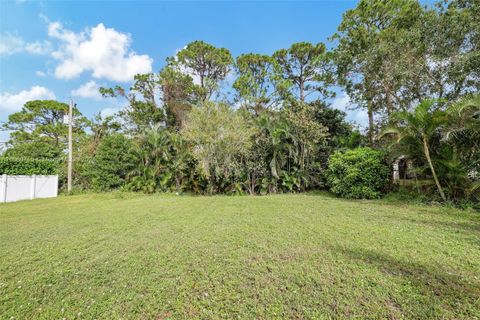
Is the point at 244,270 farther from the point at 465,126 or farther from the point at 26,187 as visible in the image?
the point at 26,187

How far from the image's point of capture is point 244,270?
108 inches

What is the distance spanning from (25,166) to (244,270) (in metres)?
14.1

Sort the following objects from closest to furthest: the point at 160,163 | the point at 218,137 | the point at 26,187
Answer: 1. the point at 218,137
2. the point at 26,187
3. the point at 160,163

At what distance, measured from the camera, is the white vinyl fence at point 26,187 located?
32.7ft

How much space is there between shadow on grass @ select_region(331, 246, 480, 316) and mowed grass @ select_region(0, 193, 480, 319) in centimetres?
1

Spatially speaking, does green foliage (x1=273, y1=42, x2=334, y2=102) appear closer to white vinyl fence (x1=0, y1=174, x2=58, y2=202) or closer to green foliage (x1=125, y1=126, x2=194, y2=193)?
green foliage (x1=125, y1=126, x2=194, y2=193)

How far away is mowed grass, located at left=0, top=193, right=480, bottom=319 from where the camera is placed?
2.09 meters

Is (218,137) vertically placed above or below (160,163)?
above

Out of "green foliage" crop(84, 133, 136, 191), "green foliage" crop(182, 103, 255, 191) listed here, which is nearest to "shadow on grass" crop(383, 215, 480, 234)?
"green foliage" crop(182, 103, 255, 191)

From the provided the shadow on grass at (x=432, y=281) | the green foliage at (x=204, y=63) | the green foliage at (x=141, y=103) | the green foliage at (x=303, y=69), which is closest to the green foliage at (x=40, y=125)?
the green foliage at (x=141, y=103)

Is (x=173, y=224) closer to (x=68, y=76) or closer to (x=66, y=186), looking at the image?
(x=66, y=186)

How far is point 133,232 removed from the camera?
176 inches

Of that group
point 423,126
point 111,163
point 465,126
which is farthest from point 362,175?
point 111,163

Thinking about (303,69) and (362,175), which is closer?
(362,175)
